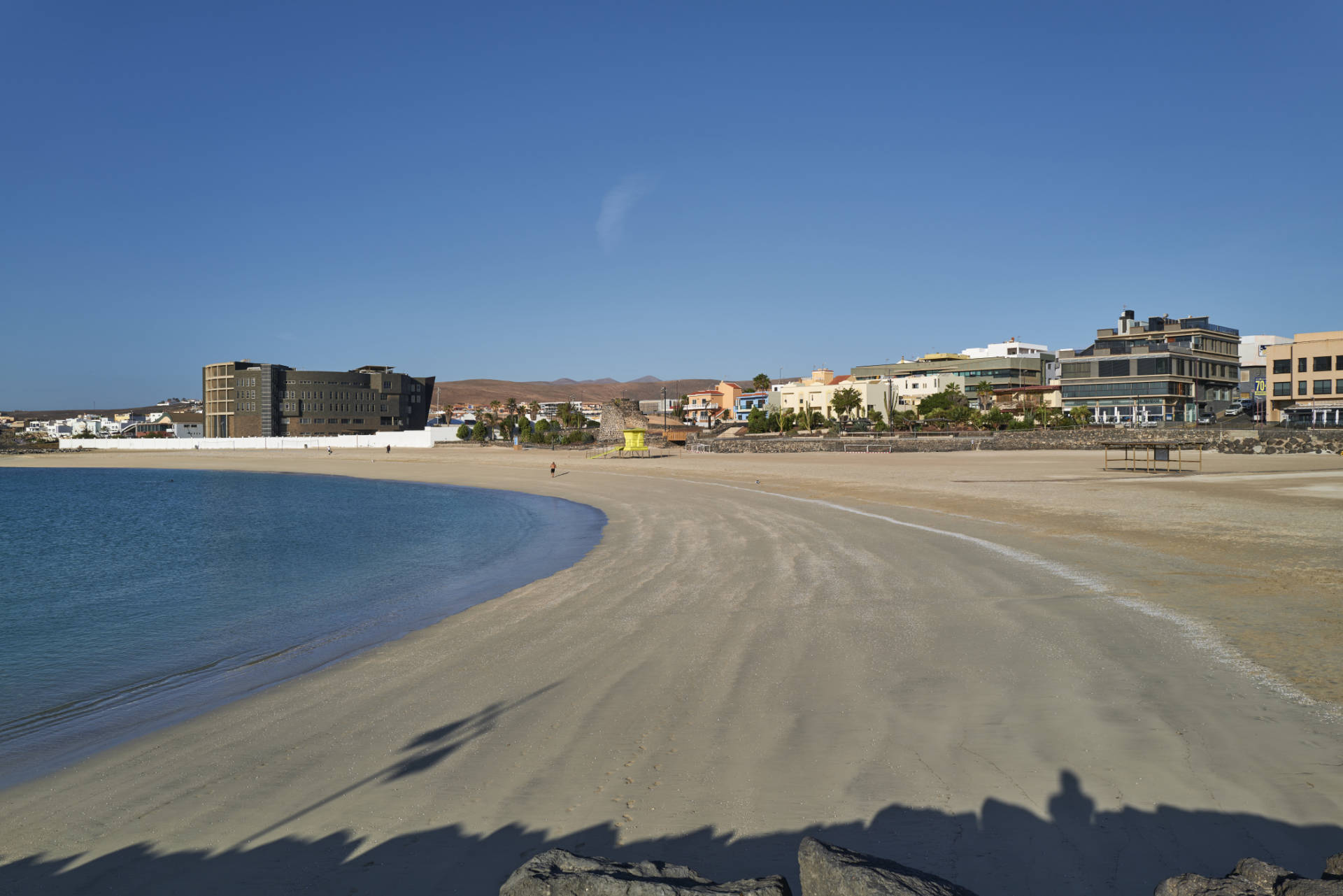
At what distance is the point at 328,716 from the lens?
22.6 feet

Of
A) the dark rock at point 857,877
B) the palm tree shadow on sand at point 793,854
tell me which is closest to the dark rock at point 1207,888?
the palm tree shadow on sand at point 793,854

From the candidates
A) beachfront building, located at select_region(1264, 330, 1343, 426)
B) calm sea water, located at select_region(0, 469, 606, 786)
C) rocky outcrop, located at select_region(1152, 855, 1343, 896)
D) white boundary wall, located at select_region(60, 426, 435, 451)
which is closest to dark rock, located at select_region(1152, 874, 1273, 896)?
rocky outcrop, located at select_region(1152, 855, 1343, 896)

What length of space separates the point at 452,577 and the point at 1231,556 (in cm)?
1455

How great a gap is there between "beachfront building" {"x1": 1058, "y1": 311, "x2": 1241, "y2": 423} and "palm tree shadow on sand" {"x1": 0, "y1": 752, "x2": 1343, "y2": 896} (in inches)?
3606

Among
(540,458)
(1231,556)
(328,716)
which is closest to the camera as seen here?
(328,716)

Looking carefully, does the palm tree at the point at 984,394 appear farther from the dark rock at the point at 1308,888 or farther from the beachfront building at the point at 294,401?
the dark rock at the point at 1308,888

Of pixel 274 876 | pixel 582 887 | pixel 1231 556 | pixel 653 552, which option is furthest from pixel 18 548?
pixel 1231 556

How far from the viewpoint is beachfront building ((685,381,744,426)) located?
468 feet

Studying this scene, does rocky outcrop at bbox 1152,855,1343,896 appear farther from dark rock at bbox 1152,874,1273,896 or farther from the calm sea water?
the calm sea water

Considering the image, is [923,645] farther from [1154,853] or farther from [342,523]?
[342,523]

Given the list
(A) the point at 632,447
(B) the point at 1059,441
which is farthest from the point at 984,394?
(A) the point at 632,447

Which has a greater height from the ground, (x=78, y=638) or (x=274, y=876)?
(x=274, y=876)

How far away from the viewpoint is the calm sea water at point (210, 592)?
8375 mm

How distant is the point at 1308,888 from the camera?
109 inches
